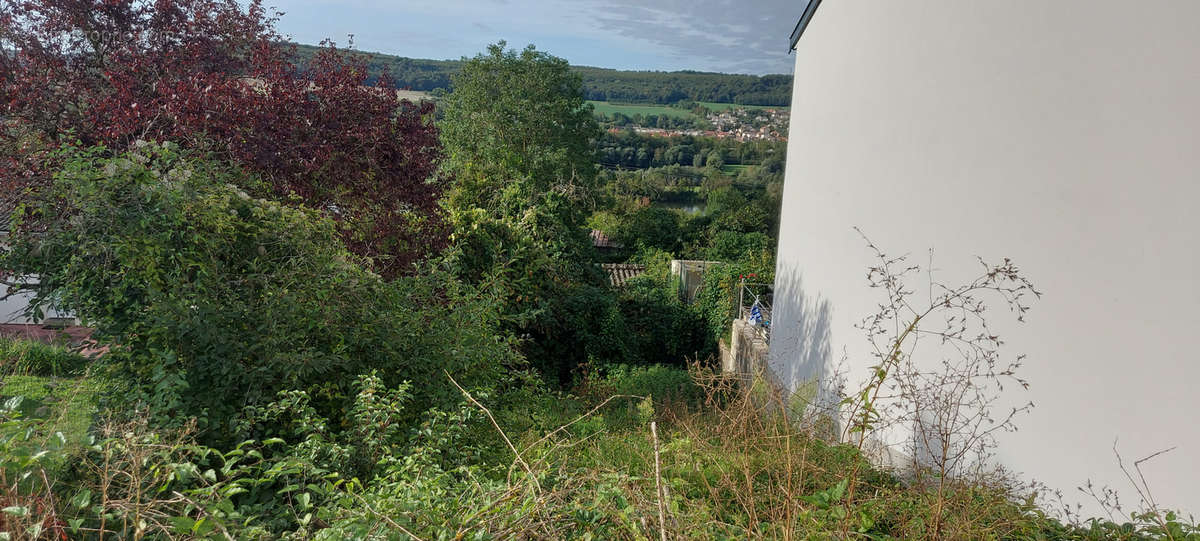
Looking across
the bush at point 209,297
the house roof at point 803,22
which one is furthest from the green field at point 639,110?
the bush at point 209,297

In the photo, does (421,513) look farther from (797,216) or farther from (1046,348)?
(797,216)

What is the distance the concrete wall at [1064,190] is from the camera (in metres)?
3.50

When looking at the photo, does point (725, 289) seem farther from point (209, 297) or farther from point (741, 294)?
point (209, 297)

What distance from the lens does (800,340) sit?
23.7ft

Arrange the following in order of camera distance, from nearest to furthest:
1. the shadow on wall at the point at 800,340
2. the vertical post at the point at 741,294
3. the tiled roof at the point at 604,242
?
the shadow on wall at the point at 800,340, the vertical post at the point at 741,294, the tiled roof at the point at 604,242

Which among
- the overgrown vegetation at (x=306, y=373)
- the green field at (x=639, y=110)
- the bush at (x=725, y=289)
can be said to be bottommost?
the bush at (x=725, y=289)

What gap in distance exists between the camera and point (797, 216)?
7414 mm

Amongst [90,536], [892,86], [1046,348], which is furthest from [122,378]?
[892,86]

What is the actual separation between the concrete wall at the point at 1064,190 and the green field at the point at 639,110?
4189cm

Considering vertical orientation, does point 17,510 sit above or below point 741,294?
above

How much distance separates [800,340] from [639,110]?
144ft

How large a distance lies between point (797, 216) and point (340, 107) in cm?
499

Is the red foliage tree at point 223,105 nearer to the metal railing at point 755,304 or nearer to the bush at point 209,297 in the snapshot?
the bush at point 209,297

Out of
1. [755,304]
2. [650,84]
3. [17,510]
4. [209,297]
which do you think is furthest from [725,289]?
[650,84]
